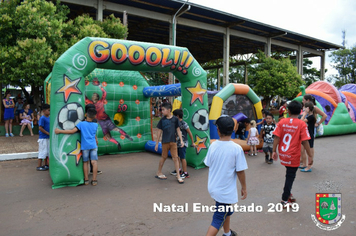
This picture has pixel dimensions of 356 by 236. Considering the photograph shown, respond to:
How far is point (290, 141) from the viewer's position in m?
3.97

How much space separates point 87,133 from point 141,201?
175 cm

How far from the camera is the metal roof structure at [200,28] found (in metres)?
17.4

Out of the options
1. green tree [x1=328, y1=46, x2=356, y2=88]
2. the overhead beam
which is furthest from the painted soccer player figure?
green tree [x1=328, y1=46, x2=356, y2=88]

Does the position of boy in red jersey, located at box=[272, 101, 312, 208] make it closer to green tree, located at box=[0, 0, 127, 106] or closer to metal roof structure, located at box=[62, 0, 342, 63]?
green tree, located at box=[0, 0, 127, 106]

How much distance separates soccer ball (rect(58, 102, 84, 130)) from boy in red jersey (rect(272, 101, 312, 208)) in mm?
3603

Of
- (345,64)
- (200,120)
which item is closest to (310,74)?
(345,64)

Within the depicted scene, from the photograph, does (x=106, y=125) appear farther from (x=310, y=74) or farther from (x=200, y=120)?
(x=310, y=74)

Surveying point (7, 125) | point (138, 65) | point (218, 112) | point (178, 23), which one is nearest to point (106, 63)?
point (138, 65)

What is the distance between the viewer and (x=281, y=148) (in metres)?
4.05

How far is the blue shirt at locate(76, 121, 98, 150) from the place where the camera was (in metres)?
5.16

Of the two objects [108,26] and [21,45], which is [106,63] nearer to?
[21,45]

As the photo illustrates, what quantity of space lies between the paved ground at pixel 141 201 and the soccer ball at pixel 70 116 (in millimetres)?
1185

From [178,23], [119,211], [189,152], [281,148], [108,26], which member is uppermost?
[178,23]

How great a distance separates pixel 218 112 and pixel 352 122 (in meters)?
8.77
